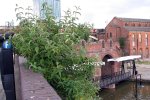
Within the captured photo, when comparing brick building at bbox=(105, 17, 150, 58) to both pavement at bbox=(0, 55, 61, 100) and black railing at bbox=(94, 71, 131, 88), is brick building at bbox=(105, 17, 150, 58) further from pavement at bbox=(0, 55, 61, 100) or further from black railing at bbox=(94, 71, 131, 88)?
pavement at bbox=(0, 55, 61, 100)

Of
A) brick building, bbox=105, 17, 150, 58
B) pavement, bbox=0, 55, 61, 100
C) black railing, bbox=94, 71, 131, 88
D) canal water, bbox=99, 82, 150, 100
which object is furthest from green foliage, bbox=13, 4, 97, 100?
brick building, bbox=105, 17, 150, 58

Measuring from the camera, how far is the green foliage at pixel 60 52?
4.33 metres

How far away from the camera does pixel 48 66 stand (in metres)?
4.51

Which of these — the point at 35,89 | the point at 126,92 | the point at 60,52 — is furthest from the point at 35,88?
the point at 126,92

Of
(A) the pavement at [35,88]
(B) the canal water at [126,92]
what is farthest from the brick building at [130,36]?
(A) the pavement at [35,88]

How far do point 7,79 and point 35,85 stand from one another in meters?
1.27

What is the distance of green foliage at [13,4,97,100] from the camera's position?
4328 mm

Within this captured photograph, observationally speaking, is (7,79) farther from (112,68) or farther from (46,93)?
(112,68)

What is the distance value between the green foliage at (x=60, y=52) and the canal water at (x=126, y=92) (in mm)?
24777

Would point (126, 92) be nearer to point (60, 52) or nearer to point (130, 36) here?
point (130, 36)

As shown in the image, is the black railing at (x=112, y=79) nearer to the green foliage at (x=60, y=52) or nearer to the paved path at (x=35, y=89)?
the green foliage at (x=60, y=52)

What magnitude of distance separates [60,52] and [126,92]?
28374 mm

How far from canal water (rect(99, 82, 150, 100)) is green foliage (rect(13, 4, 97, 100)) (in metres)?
24.8

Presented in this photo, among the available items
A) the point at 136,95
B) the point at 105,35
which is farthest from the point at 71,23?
the point at 105,35
